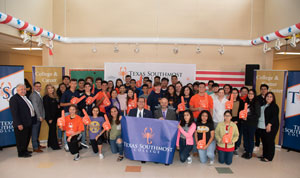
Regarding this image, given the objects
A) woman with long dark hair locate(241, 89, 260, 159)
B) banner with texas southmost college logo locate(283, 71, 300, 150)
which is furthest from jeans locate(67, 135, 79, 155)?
banner with texas southmost college logo locate(283, 71, 300, 150)

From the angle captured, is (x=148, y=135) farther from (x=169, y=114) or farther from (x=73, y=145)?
(x=73, y=145)

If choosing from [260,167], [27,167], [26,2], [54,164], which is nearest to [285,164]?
[260,167]

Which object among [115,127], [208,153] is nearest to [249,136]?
[208,153]

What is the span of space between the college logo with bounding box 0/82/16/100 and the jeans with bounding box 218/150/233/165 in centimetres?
509

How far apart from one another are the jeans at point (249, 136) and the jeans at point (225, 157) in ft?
2.31

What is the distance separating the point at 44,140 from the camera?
539cm

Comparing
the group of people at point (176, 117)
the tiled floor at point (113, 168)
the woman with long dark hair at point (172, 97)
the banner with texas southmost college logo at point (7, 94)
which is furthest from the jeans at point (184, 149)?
the banner with texas southmost college logo at point (7, 94)

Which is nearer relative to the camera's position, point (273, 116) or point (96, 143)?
point (273, 116)

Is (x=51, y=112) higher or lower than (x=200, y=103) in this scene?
lower

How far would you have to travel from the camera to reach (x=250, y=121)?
14.5 feet

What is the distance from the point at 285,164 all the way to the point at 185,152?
2.23 meters

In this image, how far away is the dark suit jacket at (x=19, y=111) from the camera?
4.25m

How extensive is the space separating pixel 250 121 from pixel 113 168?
3.12 meters

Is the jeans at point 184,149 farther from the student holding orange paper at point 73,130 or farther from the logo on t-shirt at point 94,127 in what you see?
the student holding orange paper at point 73,130
